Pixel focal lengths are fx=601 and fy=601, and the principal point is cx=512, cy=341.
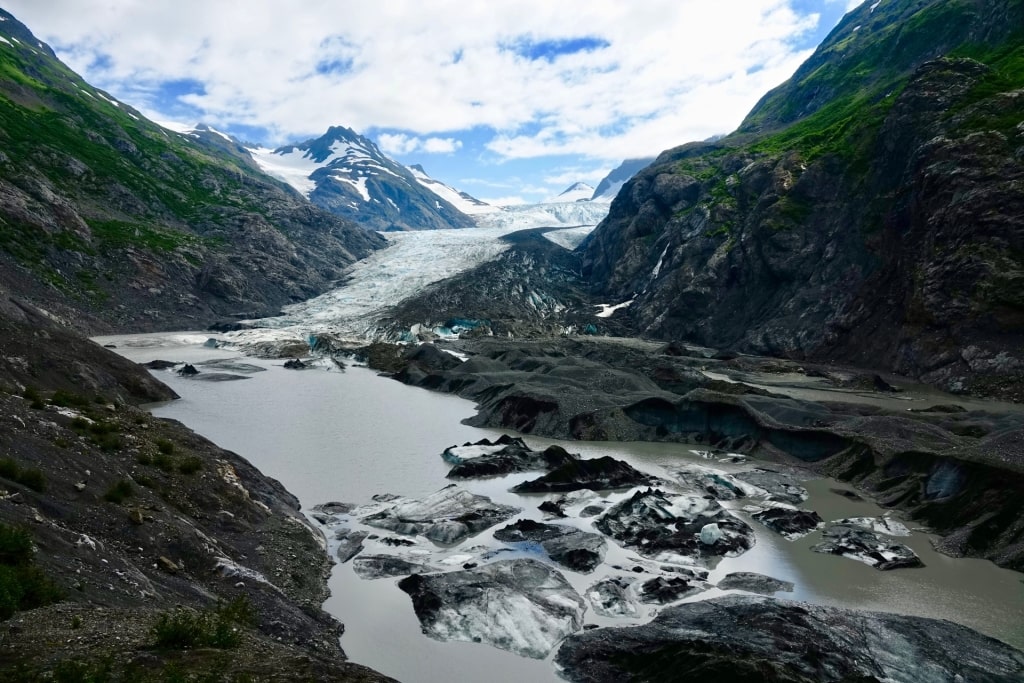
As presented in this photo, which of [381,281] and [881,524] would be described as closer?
[881,524]

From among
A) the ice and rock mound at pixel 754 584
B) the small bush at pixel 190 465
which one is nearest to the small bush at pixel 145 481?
the small bush at pixel 190 465

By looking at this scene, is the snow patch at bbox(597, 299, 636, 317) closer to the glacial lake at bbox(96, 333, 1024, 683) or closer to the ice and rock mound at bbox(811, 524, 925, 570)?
the glacial lake at bbox(96, 333, 1024, 683)

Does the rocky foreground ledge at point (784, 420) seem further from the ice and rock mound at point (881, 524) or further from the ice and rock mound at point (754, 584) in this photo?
the ice and rock mound at point (754, 584)

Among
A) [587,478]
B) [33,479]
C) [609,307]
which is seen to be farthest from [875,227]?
[33,479]

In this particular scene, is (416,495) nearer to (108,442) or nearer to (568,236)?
(108,442)

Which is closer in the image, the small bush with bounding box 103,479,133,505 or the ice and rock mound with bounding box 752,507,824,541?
the small bush with bounding box 103,479,133,505

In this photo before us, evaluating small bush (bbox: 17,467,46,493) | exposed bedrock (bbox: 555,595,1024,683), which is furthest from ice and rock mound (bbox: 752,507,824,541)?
small bush (bbox: 17,467,46,493)

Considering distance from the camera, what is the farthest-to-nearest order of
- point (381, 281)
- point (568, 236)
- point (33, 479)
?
point (568, 236)
point (381, 281)
point (33, 479)
